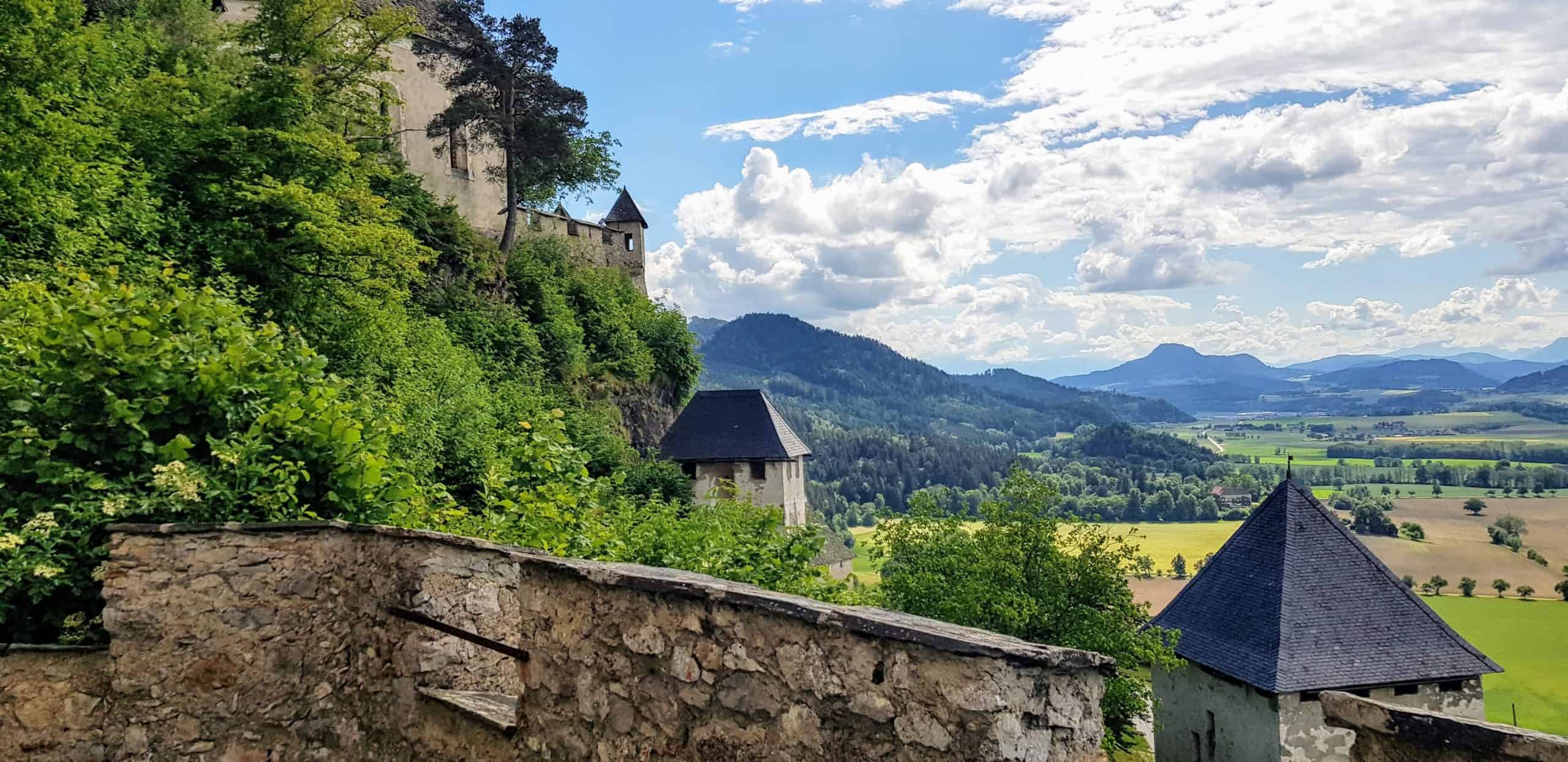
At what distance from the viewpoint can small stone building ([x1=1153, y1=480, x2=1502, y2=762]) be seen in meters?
15.8

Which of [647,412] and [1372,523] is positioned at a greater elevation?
[647,412]

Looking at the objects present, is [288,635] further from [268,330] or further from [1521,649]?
[1521,649]

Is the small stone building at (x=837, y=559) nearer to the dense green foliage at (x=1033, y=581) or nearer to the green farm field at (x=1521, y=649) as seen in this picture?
the dense green foliage at (x=1033, y=581)

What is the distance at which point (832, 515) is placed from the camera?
101 metres

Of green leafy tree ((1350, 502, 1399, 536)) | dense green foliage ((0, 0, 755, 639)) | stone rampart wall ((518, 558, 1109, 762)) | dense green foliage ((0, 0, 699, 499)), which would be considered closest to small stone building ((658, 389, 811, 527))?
dense green foliage ((0, 0, 755, 639))

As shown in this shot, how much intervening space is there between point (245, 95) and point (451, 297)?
7.77 metres

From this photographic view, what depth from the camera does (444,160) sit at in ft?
89.3

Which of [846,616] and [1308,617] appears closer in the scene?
[846,616]

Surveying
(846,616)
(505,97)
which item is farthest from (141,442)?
(505,97)

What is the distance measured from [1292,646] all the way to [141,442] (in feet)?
57.7

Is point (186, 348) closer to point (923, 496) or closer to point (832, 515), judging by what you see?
point (923, 496)

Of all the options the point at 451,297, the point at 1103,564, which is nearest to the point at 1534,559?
the point at 1103,564

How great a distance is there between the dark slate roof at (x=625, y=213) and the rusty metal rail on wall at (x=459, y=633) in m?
34.8

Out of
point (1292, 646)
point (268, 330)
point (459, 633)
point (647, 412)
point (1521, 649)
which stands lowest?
point (1521, 649)
